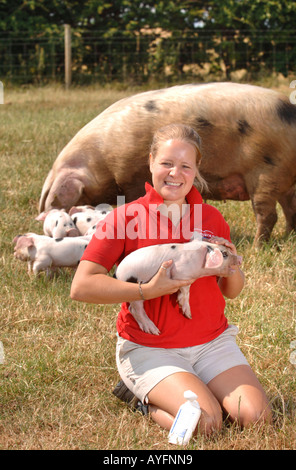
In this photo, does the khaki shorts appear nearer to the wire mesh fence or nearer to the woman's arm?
the woman's arm

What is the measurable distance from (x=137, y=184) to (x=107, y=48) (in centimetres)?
785

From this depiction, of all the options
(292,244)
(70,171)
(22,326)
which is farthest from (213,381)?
(70,171)

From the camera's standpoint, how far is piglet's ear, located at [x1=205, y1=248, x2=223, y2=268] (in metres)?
2.38

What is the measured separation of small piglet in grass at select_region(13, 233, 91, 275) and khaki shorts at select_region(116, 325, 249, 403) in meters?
1.44

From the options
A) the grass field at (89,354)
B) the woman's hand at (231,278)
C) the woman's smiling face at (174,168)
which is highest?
the woman's smiling face at (174,168)

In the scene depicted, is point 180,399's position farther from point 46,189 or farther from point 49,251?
point 46,189

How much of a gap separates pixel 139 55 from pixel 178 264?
32.0 feet

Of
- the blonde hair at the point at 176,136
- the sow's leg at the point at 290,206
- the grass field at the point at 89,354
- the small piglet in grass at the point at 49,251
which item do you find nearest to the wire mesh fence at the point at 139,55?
the grass field at the point at 89,354

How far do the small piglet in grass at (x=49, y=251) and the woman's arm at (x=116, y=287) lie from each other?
5.05 ft

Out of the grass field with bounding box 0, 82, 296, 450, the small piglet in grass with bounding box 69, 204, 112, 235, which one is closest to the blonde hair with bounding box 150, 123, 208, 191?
the grass field with bounding box 0, 82, 296, 450

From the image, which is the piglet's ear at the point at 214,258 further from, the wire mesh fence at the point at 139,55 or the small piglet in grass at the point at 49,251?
the wire mesh fence at the point at 139,55

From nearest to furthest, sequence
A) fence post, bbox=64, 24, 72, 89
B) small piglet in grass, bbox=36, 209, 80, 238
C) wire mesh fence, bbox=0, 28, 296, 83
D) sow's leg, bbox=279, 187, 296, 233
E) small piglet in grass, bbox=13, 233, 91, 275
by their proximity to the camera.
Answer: small piglet in grass, bbox=13, 233, 91, 275
small piglet in grass, bbox=36, 209, 80, 238
sow's leg, bbox=279, 187, 296, 233
fence post, bbox=64, 24, 72, 89
wire mesh fence, bbox=0, 28, 296, 83

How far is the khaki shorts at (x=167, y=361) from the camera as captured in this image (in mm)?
2443

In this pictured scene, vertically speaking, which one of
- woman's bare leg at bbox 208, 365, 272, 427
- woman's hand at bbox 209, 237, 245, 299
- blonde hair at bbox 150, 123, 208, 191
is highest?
blonde hair at bbox 150, 123, 208, 191
